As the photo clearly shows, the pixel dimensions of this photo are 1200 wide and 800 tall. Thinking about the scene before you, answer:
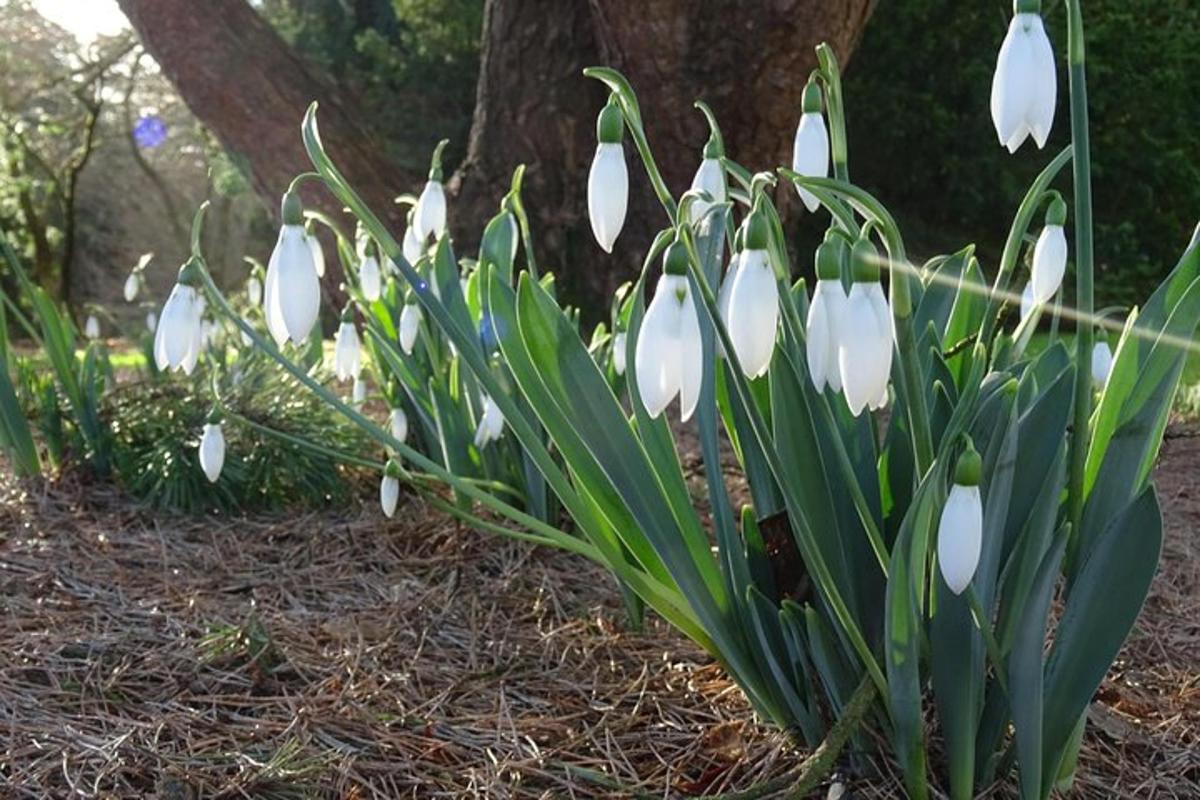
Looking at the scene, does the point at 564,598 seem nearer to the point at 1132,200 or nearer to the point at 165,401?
the point at 165,401

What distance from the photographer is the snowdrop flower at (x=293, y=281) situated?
142cm

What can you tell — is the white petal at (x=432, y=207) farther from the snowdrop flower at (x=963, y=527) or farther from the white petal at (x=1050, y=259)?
the snowdrop flower at (x=963, y=527)

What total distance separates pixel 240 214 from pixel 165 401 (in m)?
12.2

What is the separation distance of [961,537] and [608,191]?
550 mm

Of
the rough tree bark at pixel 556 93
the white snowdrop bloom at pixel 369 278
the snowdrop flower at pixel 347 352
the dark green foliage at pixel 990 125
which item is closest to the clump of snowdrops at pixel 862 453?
the white snowdrop bloom at pixel 369 278

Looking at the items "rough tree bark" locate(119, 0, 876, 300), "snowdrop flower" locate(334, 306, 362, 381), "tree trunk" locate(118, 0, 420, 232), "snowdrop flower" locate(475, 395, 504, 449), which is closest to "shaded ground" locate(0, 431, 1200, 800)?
"snowdrop flower" locate(475, 395, 504, 449)

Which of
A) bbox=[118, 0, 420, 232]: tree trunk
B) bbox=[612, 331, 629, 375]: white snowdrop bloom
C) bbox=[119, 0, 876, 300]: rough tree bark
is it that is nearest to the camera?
bbox=[612, 331, 629, 375]: white snowdrop bloom

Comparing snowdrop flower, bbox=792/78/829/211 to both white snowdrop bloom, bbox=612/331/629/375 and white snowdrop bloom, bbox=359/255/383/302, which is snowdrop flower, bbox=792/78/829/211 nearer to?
white snowdrop bloom, bbox=612/331/629/375

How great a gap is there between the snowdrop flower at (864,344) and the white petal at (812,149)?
414 mm

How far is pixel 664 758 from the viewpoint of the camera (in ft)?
5.35

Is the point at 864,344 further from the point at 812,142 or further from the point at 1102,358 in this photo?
the point at 1102,358

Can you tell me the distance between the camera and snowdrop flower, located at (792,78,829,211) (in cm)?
151

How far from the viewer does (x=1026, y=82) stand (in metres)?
1.19

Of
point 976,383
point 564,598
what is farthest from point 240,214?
point 976,383
